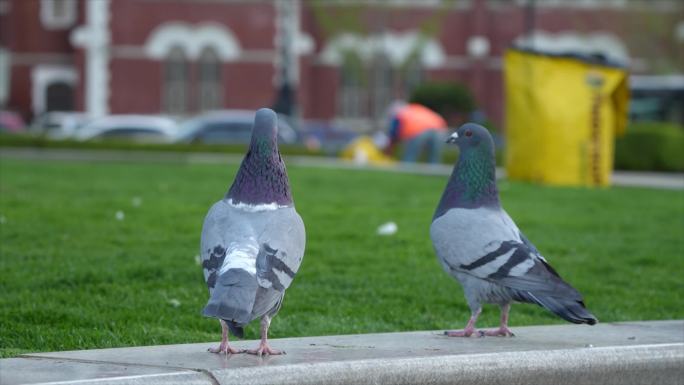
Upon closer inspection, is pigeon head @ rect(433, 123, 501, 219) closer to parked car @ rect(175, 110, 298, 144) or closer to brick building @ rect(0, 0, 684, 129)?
parked car @ rect(175, 110, 298, 144)

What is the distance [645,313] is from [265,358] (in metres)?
3.08

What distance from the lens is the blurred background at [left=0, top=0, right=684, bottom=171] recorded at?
4491cm

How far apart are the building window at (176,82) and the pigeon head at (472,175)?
40.6 meters

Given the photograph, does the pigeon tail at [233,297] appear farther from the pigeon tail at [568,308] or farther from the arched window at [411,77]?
the arched window at [411,77]

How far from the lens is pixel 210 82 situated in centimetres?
4656

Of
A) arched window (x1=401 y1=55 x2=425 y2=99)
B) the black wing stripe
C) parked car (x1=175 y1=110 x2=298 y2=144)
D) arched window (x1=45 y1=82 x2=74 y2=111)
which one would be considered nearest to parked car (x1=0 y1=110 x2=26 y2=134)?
arched window (x1=45 y1=82 x2=74 y2=111)

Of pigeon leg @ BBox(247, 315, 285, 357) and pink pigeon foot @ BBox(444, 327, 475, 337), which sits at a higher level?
pigeon leg @ BBox(247, 315, 285, 357)

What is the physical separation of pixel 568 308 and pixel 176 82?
Answer: 41763mm

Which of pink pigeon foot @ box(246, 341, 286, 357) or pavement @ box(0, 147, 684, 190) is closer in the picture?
pink pigeon foot @ box(246, 341, 286, 357)

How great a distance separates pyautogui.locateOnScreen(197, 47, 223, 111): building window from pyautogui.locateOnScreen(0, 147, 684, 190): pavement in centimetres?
1944

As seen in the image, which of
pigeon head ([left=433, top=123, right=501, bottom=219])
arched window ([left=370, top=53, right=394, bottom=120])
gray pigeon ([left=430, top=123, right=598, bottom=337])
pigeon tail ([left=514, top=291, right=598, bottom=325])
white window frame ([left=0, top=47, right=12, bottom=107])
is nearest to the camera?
pigeon tail ([left=514, top=291, right=598, bottom=325])

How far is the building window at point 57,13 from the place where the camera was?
46.8m

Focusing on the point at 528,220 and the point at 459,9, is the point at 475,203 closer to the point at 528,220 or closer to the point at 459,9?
the point at 528,220

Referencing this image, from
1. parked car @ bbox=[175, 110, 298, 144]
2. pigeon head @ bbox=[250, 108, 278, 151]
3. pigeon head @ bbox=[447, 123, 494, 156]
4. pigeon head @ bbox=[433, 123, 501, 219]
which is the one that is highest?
pigeon head @ bbox=[250, 108, 278, 151]
